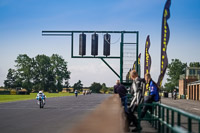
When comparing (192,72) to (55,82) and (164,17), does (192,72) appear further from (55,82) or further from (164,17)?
(164,17)

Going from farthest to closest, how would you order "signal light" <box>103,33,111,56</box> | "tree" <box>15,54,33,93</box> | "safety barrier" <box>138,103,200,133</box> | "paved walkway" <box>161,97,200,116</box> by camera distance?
"tree" <box>15,54,33,93</box>, "paved walkway" <box>161,97,200,116</box>, "signal light" <box>103,33,111,56</box>, "safety barrier" <box>138,103,200,133</box>

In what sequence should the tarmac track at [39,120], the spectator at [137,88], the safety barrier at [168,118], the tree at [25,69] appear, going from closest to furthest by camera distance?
the safety barrier at [168,118] → the spectator at [137,88] → the tarmac track at [39,120] → the tree at [25,69]

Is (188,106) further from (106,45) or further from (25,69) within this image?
(25,69)

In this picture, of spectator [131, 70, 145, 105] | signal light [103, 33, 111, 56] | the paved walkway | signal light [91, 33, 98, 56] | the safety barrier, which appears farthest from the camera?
the paved walkway

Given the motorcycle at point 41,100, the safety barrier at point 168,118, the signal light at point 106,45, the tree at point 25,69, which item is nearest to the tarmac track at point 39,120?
the motorcycle at point 41,100

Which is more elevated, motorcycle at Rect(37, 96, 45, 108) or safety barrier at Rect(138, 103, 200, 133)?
safety barrier at Rect(138, 103, 200, 133)

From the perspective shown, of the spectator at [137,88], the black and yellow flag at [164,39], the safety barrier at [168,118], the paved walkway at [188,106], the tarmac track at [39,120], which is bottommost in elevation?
the paved walkway at [188,106]

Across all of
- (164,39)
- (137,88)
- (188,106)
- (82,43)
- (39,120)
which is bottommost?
(188,106)

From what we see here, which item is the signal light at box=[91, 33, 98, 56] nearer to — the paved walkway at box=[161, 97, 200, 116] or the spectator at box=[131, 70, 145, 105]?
the paved walkway at box=[161, 97, 200, 116]

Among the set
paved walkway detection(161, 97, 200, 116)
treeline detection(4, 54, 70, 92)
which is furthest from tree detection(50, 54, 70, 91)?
paved walkway detection(161, 97, 200, 116)

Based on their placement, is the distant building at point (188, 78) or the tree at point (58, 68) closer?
the distant building at point (188, 78)

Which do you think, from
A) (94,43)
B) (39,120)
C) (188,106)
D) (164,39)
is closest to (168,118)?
(164,39)

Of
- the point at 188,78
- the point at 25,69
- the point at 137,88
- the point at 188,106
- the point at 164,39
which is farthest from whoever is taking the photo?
the point at 25,69

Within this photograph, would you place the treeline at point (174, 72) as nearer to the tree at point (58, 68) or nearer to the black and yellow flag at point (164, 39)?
the tree at point (58, 68)
